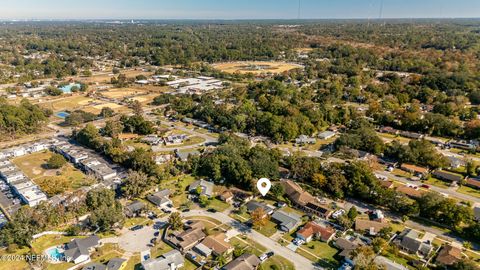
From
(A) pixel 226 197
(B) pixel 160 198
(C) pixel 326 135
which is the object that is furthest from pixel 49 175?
(C) pixel 326 135

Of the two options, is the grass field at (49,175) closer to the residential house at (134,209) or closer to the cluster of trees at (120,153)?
the cluster of trees at (120,153)

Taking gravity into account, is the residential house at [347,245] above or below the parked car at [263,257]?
above

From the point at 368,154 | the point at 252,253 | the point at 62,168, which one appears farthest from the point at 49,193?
the point at 368,154

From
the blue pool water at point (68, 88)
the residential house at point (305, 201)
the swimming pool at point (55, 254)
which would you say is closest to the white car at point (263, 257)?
the residential house at point (305, 201)

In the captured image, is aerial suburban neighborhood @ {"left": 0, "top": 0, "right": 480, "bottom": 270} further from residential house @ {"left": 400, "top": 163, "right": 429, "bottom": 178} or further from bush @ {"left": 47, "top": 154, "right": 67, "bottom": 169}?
bush @ {"left": 47, "top": 154, "right": 67, "bottom": 169}

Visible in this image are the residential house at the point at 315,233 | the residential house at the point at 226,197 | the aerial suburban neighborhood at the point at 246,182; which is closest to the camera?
the aerial suburban neighborhood at the point at 246,182

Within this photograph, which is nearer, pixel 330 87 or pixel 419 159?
pixel 419 159

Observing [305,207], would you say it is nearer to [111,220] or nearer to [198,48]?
[111,220]
